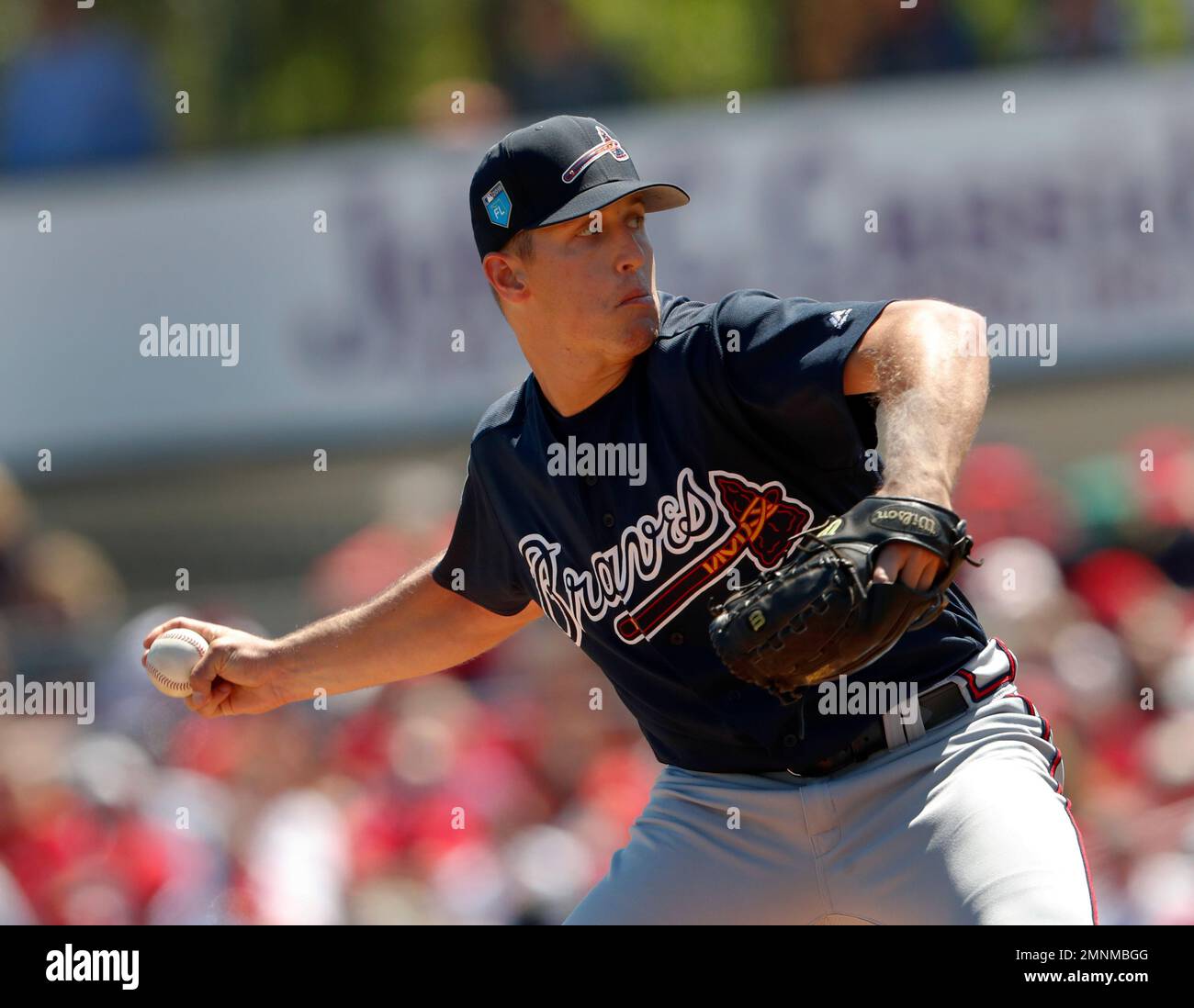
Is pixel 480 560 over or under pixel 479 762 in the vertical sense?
under

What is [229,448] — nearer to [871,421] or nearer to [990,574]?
[990,574]

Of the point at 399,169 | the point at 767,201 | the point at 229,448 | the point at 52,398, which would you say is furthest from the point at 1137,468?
the point at 52,398

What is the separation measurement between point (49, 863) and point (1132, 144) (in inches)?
237

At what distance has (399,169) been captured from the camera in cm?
933

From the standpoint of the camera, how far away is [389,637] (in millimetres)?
3793

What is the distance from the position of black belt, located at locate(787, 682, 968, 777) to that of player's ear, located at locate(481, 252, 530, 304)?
3.58 ft

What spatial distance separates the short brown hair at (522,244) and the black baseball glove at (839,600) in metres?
1.03

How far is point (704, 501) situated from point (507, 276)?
666 mm

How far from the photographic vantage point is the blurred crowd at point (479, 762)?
6.16 meters

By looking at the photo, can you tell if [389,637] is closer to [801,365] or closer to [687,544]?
[687,544]

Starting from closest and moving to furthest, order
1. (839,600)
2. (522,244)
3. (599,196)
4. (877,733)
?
(839,600)
(877,733)
(599,196)
(522,244)

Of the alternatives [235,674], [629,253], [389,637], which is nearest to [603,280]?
[629,253]

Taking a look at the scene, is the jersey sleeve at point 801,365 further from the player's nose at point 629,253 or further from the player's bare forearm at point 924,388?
the player's nose at point 629,253

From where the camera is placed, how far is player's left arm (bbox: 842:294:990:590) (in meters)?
2.61
